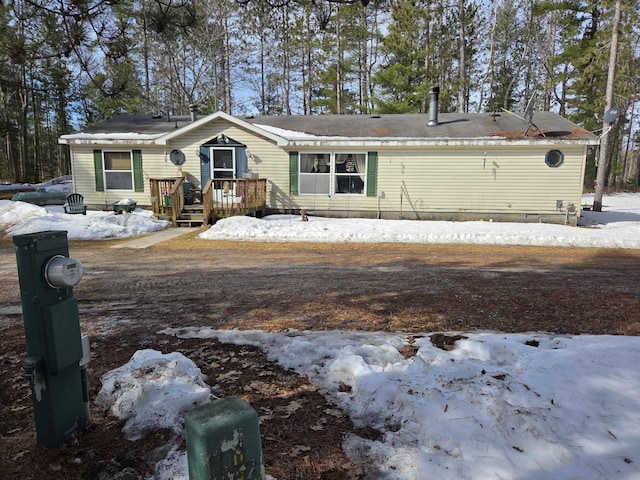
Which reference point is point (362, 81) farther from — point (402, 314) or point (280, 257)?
point (402, 314)

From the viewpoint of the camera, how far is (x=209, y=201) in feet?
38.1

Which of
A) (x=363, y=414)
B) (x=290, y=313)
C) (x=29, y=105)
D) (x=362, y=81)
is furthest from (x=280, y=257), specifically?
(x=29, y=105)

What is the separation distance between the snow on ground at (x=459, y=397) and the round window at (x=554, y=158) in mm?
11300

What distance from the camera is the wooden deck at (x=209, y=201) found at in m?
11.8

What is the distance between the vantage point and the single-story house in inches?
494

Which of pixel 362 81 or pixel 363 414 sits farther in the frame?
pixel 362 81

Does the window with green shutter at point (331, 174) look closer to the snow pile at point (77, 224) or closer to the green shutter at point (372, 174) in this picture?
the green shutter at point (372, 174)

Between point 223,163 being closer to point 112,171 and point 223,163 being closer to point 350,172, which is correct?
point 112,171

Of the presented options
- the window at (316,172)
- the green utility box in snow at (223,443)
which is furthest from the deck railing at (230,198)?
the green utility box in snow at (223,443)

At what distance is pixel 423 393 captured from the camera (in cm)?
219

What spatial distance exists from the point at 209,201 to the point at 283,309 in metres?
8.26

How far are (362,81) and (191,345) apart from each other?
95.4 feet

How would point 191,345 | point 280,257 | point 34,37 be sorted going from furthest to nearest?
point 280,257
point 34,37
point 191,345

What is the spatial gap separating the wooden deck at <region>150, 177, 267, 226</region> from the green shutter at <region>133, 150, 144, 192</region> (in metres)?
1.58
